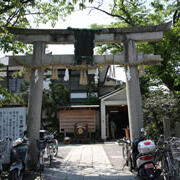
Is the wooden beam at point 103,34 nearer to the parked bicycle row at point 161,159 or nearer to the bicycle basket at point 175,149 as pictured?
the parked bicycle row at point 161,159

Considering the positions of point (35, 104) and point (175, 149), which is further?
point (35, 104)

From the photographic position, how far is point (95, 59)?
8133 mm

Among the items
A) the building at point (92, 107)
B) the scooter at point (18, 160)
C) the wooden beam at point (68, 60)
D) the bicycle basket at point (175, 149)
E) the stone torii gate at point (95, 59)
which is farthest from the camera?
the building at point (92, 107)

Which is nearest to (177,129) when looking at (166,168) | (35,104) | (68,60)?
(166,168)

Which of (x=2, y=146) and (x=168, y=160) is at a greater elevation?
(x=2, y=146)

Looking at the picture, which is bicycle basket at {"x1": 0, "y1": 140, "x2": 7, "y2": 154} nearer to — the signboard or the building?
the signboard

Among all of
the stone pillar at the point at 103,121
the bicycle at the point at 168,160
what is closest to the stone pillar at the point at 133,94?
the bicycle at the point at 168,160

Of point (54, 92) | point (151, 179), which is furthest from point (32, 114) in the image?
point (54, 92)

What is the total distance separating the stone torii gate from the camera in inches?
305

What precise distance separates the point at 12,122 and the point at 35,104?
110 cm

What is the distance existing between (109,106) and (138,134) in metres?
12.9

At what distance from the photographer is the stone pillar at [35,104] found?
7.59 metres

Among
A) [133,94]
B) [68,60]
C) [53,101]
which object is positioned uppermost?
[68,60]

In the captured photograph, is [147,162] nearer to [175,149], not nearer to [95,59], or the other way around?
[175,149]
